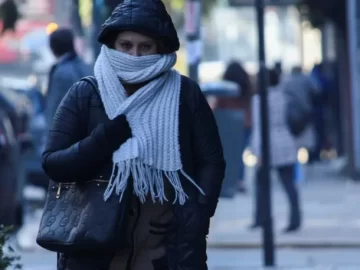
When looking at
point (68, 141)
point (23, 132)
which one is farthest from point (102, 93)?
point (23, 132)

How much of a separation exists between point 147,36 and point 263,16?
578cm

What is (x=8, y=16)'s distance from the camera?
37.6 ft

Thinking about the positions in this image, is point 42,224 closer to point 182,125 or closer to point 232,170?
point 182,125

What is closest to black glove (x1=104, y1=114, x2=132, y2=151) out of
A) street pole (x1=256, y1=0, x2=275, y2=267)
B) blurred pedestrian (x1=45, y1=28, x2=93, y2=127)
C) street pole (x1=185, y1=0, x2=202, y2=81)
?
blurred pedestrian (x1=45, y1=28, x2=93, y2=127)

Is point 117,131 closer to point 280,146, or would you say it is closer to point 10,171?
point 10,171

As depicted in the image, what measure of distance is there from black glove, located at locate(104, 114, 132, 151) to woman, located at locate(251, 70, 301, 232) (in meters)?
7.54

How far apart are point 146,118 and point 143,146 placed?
0.35 feet

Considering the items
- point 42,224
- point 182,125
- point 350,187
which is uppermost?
point 182,125

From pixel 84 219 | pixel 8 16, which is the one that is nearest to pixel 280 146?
pixel 8 16

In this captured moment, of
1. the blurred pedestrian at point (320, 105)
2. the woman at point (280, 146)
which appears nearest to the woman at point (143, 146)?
the woman at point (280, 146)

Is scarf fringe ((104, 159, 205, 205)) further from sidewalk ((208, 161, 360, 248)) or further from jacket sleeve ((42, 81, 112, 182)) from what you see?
sidewalk ((208, 161, 360, 248))

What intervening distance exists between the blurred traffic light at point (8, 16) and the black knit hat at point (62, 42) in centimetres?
159

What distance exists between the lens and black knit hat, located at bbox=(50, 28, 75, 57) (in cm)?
977

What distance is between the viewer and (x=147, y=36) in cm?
472
